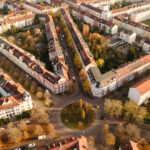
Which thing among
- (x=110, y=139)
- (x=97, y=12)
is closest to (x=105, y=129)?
(x=110, y=139)

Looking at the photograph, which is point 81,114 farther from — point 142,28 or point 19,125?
point 142,28

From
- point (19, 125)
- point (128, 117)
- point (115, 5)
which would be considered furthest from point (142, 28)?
point (19, 125)

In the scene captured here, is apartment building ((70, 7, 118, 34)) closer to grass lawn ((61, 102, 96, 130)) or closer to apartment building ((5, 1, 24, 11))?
apartment building ((5, 1, 24, 11))

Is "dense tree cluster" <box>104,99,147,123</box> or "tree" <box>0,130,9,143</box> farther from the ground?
"dense tree cluster" <box>104,99,147,123</box>

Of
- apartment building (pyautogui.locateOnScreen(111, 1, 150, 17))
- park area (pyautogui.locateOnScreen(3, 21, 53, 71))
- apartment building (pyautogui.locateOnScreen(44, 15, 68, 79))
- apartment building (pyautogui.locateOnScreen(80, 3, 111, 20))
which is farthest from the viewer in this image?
apartment building (pyautogui.locateOnScreen(111, 1, 150, 17))

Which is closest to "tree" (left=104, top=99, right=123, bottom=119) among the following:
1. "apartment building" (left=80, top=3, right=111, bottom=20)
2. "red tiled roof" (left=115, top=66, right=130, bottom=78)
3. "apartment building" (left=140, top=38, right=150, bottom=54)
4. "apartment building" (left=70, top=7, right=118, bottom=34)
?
"red tiled roof" (left=115, top=66, right=130, bottom=78)

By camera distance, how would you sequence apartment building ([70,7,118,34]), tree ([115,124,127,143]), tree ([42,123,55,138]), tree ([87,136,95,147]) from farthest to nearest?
1. apartment building ([70,7,118,34])
2. tree ([42,123,55,138])
3. tree ([115,124,127,143])
4. tree ([87,136,95,147])

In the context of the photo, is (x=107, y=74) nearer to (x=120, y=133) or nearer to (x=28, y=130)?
(x=120, y=133)
